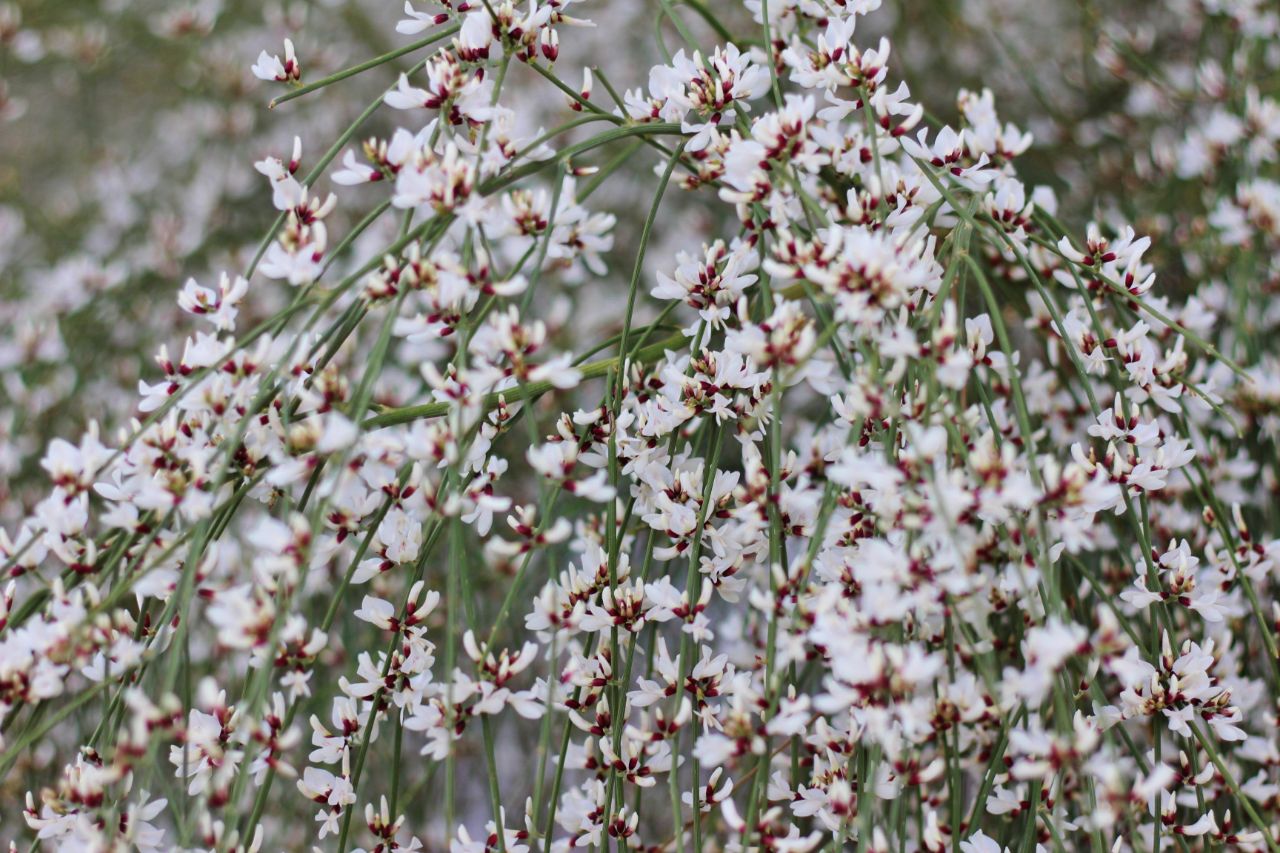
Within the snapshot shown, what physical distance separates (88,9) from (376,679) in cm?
208

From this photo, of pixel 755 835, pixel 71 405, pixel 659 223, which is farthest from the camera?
pixel 659 223

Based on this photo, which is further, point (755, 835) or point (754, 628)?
point (754, 628)

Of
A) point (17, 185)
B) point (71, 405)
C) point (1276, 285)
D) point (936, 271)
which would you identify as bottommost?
point (936, 271)

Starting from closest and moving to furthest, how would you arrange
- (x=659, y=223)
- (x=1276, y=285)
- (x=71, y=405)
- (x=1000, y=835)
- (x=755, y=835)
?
(x=755, y=835) < (x=1000, y=835) < (x=1276, y=285) < (x=71, y=405) < (x=659, y=223)

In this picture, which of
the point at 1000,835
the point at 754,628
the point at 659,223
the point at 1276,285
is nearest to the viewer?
the point at 1000,835

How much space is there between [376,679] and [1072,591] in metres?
0.66

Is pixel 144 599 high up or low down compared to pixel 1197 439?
down

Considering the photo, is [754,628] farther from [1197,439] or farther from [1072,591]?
[1197,439]

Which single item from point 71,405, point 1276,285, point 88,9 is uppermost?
point 88,9

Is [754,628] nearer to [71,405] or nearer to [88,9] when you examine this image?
[71,405]

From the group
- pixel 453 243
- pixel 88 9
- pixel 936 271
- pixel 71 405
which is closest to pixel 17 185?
pixel 88 9

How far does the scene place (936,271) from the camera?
92cm

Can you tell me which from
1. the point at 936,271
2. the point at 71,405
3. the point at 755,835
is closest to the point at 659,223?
the point at 71,405

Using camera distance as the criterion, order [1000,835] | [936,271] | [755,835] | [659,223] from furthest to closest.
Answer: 1. [659,223]
2. [1000,835]
3. [936,271]
4. [755,835]
